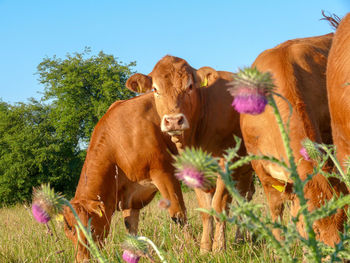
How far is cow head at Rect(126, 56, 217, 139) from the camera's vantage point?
4.23 metres

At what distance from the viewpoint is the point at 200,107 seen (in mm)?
5059

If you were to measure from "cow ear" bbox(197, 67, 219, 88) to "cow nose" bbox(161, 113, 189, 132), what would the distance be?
94cm

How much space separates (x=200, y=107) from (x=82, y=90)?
30132 millimetres

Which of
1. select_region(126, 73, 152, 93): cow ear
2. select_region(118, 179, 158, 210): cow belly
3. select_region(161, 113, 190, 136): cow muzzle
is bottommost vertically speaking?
select_region(118, 179, 158, 210): cow belly

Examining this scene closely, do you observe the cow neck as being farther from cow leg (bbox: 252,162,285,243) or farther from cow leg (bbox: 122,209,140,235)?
cow leg (bbox: 122,209,140,235)

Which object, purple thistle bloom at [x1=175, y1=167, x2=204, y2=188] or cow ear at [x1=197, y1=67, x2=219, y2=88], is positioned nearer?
purple thistle bloom at [x1=175, y1=167, x2=204, y2=188]

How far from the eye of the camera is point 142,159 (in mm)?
5367

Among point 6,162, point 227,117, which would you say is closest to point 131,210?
point 227,117

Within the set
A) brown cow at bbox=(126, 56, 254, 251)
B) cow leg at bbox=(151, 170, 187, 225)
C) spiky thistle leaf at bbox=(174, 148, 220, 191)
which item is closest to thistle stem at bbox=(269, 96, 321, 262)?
spiky thistle leaf at bbox=(174, 148, 220, 191)

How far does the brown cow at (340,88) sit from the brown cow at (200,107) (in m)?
2.19

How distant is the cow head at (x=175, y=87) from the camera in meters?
4.23

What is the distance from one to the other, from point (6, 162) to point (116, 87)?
10.2 metres

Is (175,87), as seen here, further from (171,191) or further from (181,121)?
(171,191)

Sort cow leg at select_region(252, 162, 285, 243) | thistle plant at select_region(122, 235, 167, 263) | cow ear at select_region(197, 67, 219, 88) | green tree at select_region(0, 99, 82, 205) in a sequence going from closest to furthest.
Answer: thistle plant at select_region(122, 235, 167, 263)
cow leg at select_region(252, 162, 285, 243)
cow ear at select_region(197, 67, 219, 88)
green tree at select_region(0, 99, 82, 205)
